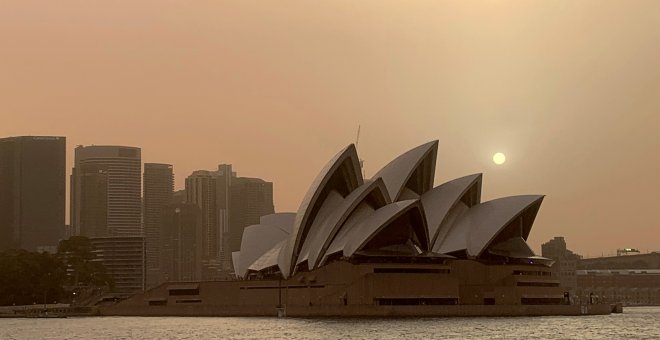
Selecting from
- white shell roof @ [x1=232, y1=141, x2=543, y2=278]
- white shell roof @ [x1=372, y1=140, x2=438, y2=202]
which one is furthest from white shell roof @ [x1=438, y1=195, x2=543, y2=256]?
white shell roof @ [x1=372, y1=140, x2=438, y2=202]

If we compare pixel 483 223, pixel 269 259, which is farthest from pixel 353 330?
pixel 269 259

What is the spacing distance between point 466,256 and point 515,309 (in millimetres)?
6549

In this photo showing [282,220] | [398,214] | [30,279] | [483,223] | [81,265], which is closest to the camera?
[398,214]

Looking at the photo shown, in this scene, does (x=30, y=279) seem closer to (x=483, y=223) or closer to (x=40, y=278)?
(x=40, y=278)

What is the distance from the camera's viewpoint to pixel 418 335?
235 feet

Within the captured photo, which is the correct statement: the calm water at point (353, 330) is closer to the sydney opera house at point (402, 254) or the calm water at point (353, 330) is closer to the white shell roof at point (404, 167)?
the sydney opera house at point (402, 254)

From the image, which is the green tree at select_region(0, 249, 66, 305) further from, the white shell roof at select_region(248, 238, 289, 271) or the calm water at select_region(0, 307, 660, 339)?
the calm water at select_region(0, 307, 660, 339)

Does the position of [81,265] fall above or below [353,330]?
above

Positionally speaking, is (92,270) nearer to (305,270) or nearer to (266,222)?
(266,222)

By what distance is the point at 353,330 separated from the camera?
3081 inches

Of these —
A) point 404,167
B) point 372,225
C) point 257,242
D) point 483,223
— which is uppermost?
point 404,167

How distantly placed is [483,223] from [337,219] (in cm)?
1400

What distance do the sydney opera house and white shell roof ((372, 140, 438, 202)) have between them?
0.11 m

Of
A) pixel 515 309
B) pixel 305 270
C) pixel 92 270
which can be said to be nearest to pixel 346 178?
pixel 305 270
